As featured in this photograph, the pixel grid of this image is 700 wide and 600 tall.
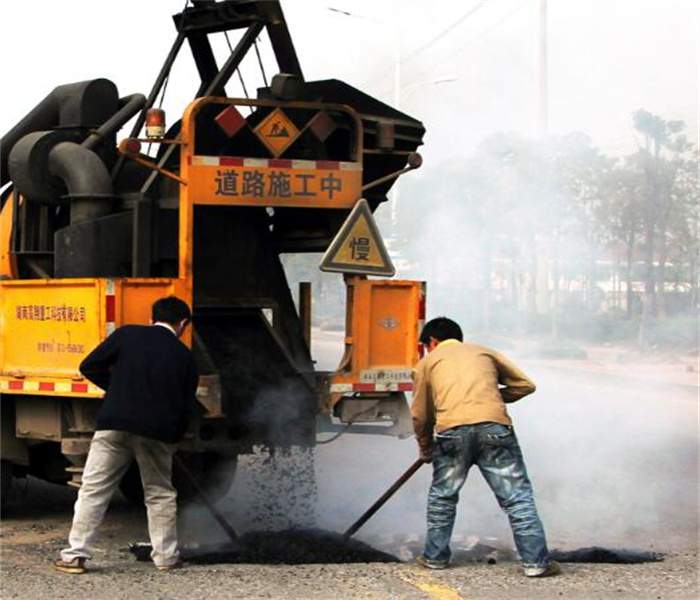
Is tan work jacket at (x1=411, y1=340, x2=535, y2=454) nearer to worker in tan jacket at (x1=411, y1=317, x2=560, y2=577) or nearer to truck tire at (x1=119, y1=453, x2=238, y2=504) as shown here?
worker in tan jacket at (x1=411, y1=317, x2=560, y2=577)

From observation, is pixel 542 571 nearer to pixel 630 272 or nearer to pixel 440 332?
pixel 440 332

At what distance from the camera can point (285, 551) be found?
22.2 ft

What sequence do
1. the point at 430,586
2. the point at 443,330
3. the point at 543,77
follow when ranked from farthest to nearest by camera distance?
1. the point at 543,77
2. the point at 443,330
3. the point at 430,586

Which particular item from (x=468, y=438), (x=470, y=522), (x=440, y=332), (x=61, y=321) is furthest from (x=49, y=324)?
(x=470, y=522)

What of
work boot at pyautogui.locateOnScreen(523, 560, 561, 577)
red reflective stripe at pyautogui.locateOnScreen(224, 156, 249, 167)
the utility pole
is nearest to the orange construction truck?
red reflective stripe at pyautogui.locateOnScreen(224, 156, 249, 167)

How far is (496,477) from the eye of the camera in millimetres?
6238

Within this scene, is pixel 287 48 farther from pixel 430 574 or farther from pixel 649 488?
pixel 649 488

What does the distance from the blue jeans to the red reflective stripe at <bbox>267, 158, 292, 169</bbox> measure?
1939mm

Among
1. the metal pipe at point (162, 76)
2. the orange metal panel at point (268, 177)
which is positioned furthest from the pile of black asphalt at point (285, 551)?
the metal pipe at point (162, 76)

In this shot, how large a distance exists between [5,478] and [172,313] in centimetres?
254

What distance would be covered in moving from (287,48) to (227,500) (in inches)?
119

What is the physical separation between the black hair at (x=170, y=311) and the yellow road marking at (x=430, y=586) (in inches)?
66.3

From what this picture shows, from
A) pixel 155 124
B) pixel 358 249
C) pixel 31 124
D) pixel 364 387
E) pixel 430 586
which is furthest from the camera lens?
pixel 31 124

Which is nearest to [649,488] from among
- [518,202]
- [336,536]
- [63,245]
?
[336,536]
